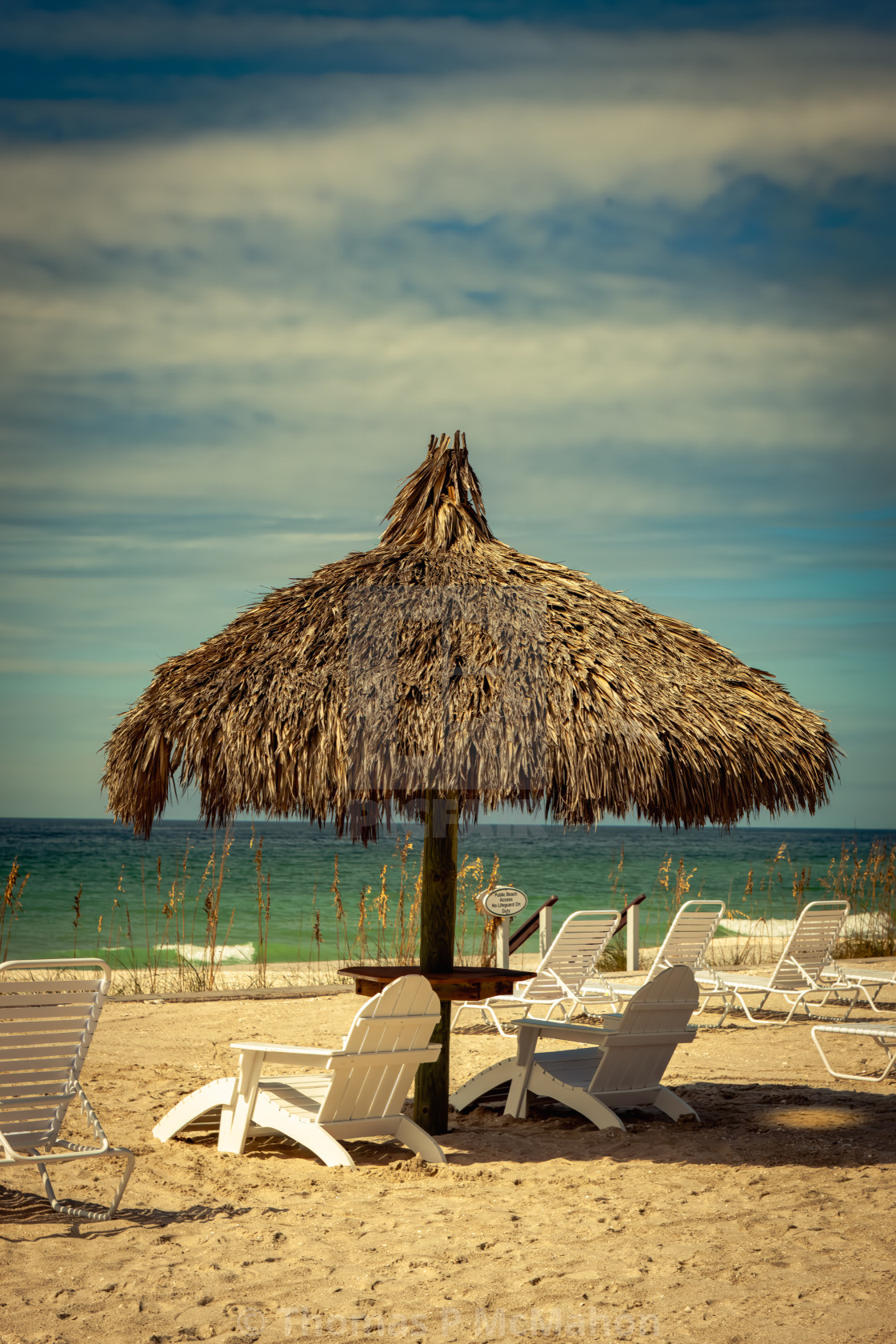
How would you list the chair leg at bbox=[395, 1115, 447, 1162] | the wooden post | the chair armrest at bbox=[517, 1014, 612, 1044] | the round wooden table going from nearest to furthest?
1. the chair leg at bbox=[395, 1115, 447, 1162]
2. the round wooden table
3. the chair armrest at bbox=[517, 1014, 612, 1044]
4. the wooden post

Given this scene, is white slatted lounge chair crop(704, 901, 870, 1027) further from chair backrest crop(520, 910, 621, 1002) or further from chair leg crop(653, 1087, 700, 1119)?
chair leg crop(653, 1087, 700, 1119)

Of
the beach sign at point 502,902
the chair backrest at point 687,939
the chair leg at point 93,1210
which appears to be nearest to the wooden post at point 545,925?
the chair backrest at point 687,939

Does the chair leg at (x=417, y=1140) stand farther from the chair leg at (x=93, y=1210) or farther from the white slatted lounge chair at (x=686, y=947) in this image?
the white slatted lounge chair at (x=686, y=947)

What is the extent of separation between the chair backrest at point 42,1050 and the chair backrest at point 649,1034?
2305mm

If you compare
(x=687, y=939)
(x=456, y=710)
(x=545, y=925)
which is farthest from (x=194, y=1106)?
(x=545, y=925)

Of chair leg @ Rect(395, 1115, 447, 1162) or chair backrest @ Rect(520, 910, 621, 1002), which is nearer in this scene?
chair leg @ Rect(395, 1115, 447, 1162)

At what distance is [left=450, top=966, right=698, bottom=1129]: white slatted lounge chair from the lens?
4.95 meters

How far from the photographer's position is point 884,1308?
2.92m

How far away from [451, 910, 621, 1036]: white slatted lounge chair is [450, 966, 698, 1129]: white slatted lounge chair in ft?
5.99

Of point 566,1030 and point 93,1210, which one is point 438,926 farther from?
point 93,1210

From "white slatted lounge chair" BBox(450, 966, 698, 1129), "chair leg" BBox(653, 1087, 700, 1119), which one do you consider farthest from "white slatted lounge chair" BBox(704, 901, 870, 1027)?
"white slatted lounge chair" BBox(450, 966, 698, 1129)

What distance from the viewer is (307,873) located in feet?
108

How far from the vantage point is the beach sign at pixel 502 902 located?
7.34 meters

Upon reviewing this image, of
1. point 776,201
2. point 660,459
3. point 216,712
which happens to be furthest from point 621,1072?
point 660,459
